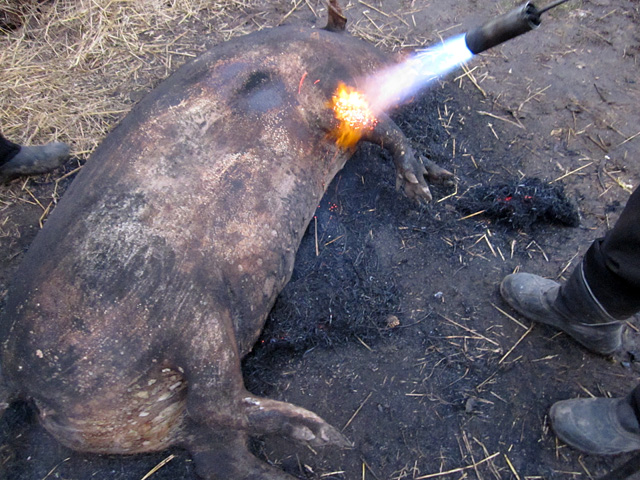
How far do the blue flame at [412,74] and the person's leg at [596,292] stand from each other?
1.49 meters

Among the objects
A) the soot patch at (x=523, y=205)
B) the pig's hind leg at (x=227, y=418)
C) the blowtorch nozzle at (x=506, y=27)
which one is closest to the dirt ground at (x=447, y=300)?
the soot patch at (x=523, y=205)

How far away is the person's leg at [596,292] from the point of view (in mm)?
1958

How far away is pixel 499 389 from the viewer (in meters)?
2.46

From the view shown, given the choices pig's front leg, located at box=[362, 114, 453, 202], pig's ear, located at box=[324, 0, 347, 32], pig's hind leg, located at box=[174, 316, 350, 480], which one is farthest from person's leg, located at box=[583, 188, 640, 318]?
pig's ear, located at box=[324, 0, 347, 32]

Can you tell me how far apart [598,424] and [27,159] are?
392cm

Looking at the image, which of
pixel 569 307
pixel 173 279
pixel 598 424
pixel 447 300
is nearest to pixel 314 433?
pixel 173 279

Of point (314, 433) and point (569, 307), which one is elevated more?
point (314, 433)

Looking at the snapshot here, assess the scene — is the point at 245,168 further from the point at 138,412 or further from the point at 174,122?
the point at 138,412

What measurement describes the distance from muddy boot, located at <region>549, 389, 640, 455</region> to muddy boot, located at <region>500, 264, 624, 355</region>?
34 centimetres

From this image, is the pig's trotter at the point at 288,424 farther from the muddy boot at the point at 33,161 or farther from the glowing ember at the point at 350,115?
the muddy boot at the point at 33,161

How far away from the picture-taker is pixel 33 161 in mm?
3354

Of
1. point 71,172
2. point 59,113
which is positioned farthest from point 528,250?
point 59,113

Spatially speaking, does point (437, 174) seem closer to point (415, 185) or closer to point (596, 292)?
point (415, 185)

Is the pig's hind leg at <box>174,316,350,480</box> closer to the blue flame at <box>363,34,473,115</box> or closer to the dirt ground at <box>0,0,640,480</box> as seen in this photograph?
the dirt ground at <box>0,0,640,480</box>
